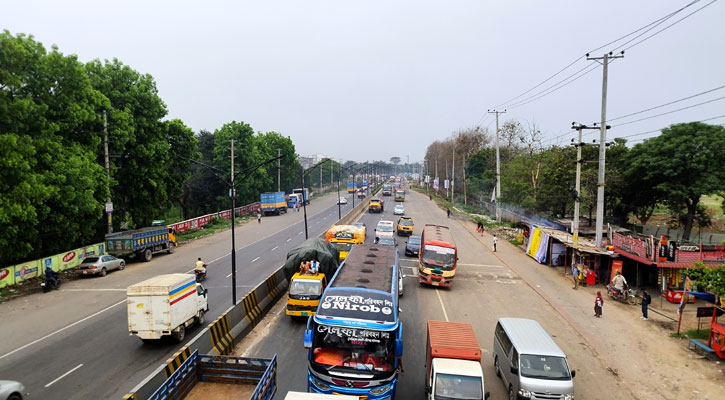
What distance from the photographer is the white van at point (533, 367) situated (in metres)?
10.9

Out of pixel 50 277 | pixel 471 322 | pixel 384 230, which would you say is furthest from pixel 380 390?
pixel 384 230

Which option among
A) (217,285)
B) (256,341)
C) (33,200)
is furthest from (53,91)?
(256,341)

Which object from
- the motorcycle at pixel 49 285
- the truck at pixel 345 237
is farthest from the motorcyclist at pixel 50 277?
the truck at pixel 345 237

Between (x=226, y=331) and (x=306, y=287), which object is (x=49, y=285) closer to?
(x=226, y=331)

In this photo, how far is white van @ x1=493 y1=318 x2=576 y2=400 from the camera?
35.8ft

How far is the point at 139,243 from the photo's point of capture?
30.8 metres

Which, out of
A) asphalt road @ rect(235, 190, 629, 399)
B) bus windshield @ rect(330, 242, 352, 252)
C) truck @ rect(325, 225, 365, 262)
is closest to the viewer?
asphalt road @ rect(235, 190, 629, 399)

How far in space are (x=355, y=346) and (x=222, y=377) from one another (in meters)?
3.27

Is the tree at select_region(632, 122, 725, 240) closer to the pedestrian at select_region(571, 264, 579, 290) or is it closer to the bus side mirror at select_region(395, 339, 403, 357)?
the pedestrian at select_region(571, 264, 579, 290)

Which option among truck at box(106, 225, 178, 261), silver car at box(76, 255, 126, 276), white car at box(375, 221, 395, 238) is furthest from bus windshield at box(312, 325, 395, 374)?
truck at box(106, 225, 178, 261)

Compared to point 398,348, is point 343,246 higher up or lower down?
lower down

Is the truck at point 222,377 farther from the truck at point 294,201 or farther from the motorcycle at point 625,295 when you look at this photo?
the truck at point 294,201

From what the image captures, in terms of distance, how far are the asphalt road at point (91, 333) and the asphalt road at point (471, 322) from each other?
3495 mm

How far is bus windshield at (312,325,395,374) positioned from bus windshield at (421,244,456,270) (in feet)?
46.3
